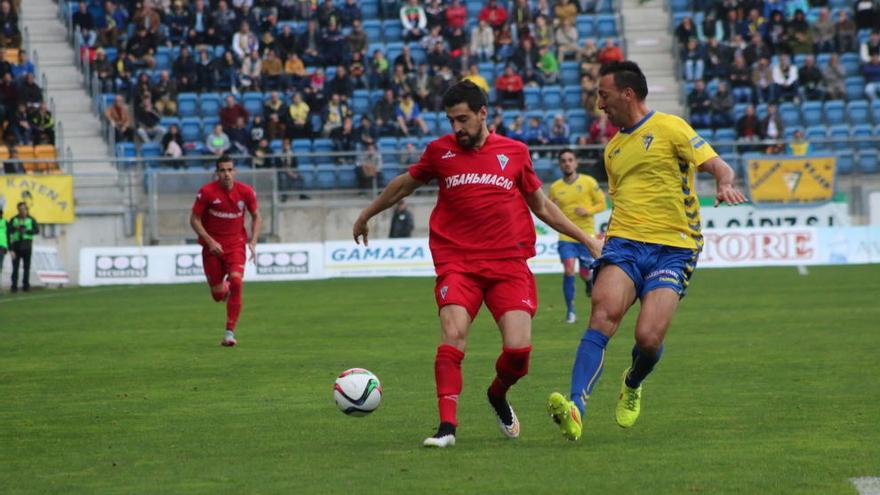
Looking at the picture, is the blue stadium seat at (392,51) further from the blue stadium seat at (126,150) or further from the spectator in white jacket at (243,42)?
the blue stadium seat at (126,150)

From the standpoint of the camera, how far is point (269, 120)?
36.1m

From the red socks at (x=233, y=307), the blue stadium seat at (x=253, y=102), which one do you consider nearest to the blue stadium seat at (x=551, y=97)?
the blue stadium seat at (x=253, y=102)

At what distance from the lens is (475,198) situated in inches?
368

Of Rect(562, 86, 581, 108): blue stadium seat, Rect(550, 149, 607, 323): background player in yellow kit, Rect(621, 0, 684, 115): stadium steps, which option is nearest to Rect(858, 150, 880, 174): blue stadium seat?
Rect(621, 0, 684, 115): stadium steps

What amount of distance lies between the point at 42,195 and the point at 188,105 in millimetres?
5100

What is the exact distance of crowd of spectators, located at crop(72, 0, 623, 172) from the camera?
3619 cm

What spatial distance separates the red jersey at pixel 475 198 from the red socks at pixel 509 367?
0.62 m

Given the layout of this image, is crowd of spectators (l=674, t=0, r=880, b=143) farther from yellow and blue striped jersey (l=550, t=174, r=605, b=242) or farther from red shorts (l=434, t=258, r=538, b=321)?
red shorts (l=434, t=258, r=538, b=321)

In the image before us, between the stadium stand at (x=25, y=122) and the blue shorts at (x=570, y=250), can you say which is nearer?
the blue shorts at (x=570, y=250)

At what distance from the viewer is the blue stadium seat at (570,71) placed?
1542 inches

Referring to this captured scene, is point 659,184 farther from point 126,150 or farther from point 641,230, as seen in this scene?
point 126,150

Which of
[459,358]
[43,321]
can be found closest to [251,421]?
[459,358]

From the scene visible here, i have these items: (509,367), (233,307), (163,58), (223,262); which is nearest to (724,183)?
(509,367)

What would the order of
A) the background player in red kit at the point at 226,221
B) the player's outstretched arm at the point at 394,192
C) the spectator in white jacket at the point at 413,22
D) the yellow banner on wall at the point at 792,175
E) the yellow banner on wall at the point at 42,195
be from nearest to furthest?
the player's outstretched arm at the point at 394,192 → the background player in red kit at the point at 226,221 → the yellow banner on wall at the point at 42,195 → the yellow banner on wall at the point at 792,175 → the spectator in white jacket at the point at 413,22
